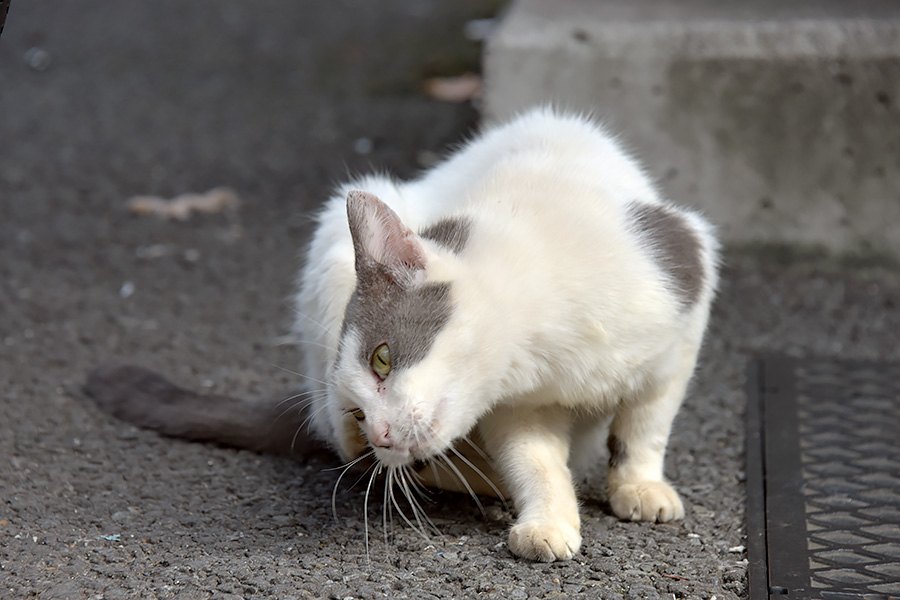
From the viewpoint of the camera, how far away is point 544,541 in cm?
222

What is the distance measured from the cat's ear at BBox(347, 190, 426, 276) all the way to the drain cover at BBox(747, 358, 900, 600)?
1077 millimetres

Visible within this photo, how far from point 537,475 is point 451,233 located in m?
0.64

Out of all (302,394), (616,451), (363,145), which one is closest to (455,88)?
(363,145)

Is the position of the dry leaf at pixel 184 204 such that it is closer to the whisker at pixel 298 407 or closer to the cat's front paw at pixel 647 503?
the whisker at pixel 298 407

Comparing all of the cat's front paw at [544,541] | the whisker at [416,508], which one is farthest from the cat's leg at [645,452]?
Result: the whisker at [416,508]

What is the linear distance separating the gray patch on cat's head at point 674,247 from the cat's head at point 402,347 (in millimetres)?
524

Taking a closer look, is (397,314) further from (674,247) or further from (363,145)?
(363,145)

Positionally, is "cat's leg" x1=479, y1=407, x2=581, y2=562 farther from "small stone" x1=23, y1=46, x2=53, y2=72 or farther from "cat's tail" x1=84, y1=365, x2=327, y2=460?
"small stone" x1=23, y1=46, x2=53, y2=72

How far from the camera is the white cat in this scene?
2.06 metres

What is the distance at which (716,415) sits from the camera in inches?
127

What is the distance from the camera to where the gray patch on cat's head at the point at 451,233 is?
88.4 inches

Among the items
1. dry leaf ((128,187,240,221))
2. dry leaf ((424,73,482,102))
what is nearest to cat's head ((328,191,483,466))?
dry leaf ((128,187,240,221))

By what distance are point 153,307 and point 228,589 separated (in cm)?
213

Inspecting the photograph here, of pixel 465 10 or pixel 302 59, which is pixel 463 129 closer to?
pixel 302 59
